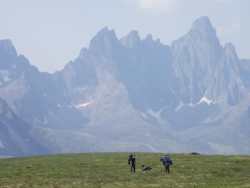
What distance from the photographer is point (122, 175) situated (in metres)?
70.8

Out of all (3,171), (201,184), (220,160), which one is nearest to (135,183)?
(201,184)

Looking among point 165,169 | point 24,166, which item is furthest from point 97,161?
point 165,169

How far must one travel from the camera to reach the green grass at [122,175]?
61.6 meters

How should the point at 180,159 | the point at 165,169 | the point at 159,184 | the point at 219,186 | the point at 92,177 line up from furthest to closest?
the point at 180,159 < the point at 165,169 < the point at 92,177 < the point at 159,184 < the point at 219,186

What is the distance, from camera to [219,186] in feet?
188

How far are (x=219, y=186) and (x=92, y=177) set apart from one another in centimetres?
1810

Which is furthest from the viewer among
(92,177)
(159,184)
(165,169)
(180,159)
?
(180,159)

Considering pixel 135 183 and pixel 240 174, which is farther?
pixel 240 174

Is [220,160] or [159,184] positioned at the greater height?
[220,160]

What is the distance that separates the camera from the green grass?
202 ft

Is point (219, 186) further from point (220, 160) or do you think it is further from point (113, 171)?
point (220, 160)

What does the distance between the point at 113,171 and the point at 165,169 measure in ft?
22.5

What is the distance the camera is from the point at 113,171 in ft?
248

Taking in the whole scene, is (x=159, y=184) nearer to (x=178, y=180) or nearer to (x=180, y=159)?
(x=178, y=180)
